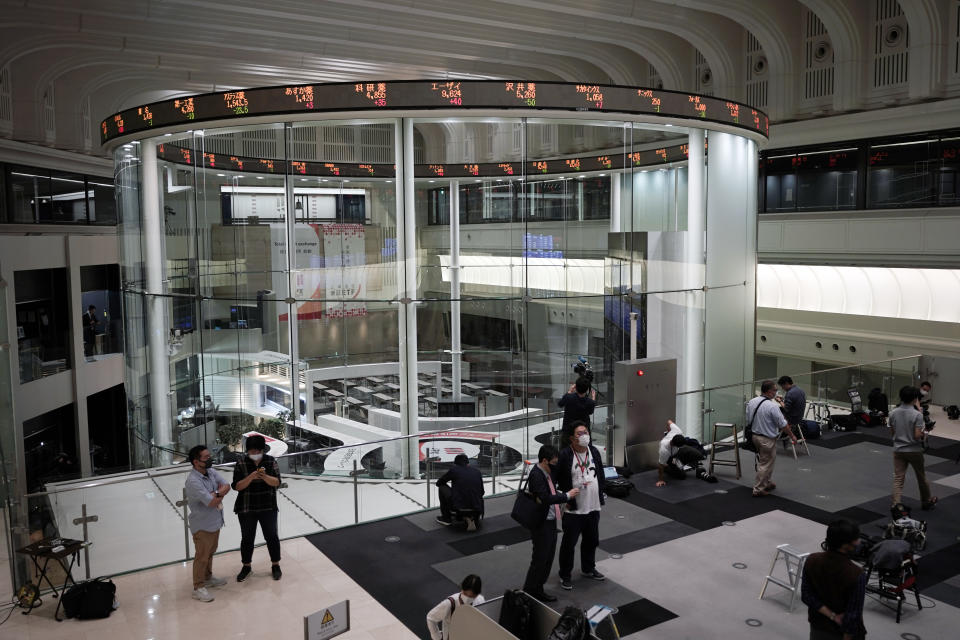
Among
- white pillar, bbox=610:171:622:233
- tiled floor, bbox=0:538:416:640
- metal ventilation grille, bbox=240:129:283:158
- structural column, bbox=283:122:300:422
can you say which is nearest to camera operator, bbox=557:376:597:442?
tiled floor, bbox=0:538:416:640

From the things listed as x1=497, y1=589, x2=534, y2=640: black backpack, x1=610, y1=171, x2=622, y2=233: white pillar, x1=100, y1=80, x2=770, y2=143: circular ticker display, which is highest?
x1=100, y1=80, x2=770, y2=143: circular ticker display

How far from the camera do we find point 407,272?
517 inches

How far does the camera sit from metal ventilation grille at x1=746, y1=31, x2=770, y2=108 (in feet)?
80.4

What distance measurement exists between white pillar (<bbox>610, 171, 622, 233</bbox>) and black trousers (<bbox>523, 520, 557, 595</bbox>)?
780 cm

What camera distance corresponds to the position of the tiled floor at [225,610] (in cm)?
695

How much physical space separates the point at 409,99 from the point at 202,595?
305 inches

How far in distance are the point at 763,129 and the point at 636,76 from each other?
15378mm

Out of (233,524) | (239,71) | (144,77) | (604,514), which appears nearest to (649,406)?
(604,514)

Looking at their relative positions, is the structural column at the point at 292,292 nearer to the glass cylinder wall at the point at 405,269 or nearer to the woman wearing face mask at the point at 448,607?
the glass cylinder wall at the point at 405,269

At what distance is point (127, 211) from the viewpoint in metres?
15.0

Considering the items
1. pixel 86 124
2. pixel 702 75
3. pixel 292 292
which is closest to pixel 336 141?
pixel 292 292

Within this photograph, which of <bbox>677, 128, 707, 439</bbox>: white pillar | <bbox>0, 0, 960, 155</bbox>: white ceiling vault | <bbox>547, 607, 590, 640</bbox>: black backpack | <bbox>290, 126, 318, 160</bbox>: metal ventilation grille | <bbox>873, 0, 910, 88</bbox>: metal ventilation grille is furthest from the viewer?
<bbox>0, 0, 960, 155</bbox>: white ceiling vault

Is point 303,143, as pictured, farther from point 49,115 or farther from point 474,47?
point 49,115

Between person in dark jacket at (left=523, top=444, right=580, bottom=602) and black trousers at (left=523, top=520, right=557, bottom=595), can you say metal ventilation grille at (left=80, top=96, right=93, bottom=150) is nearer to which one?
person in dark jacket at (left=523, top=444, right=580, bottom=602)
